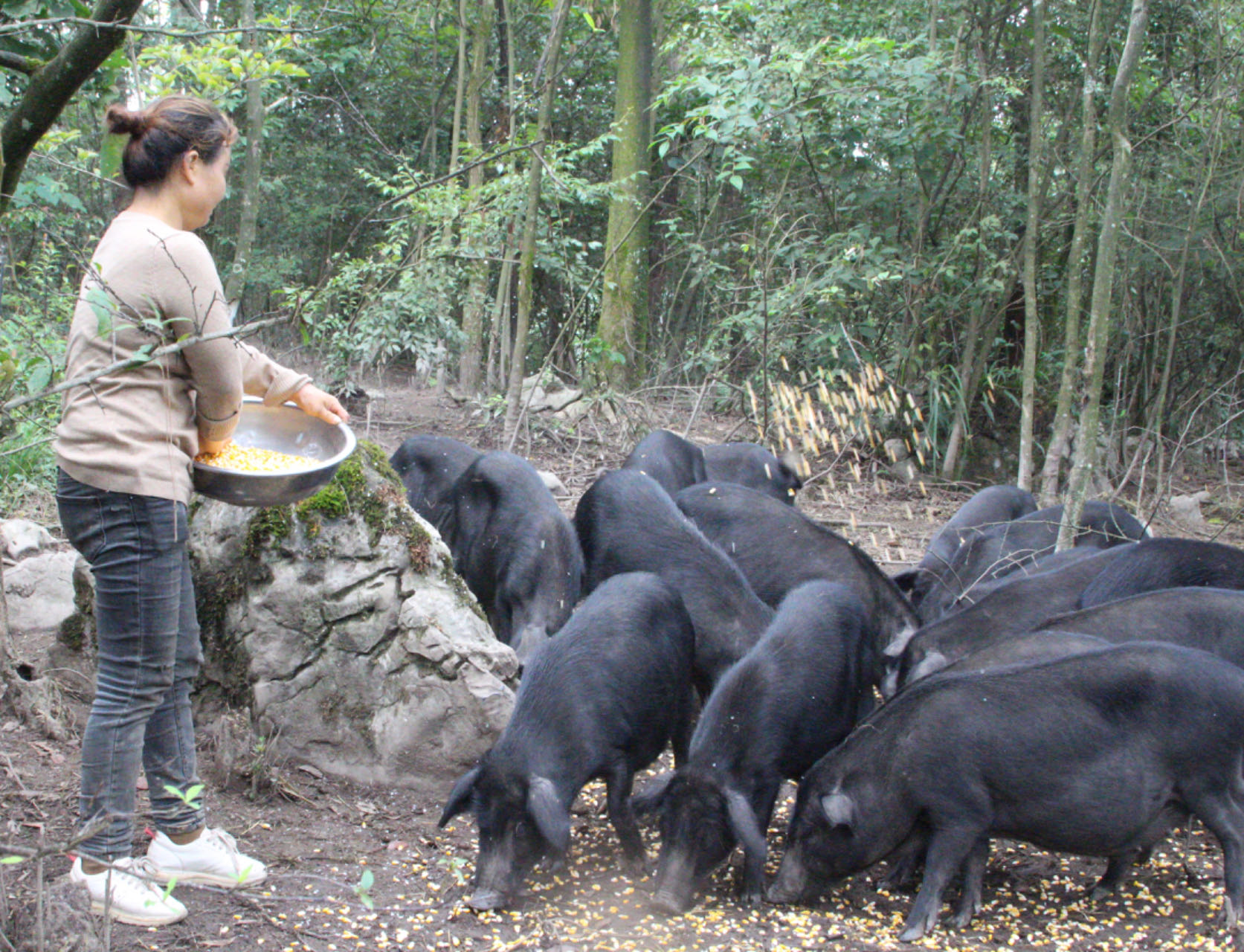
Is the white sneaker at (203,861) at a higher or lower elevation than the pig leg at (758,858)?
higher

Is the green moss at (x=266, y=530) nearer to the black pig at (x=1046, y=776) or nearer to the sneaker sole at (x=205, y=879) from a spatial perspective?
the sneaker sole at (x=205, y=879)

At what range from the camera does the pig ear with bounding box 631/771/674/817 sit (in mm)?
4176

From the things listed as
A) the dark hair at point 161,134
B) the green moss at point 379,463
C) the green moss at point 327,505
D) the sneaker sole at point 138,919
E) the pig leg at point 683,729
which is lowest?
the pig leg at point 683,729

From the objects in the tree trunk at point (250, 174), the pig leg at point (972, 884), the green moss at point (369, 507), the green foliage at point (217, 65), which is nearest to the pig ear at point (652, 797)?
the pig leg at point (972, 884)

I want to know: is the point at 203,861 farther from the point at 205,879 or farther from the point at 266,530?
the point at 266,530

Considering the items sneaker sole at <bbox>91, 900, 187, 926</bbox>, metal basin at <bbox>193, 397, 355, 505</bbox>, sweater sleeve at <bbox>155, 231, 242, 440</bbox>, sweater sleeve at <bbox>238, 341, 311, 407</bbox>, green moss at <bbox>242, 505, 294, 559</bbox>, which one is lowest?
sneaker sole at <bbox>91, 900, 187, 926</bbox>

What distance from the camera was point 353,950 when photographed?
3.33 meters

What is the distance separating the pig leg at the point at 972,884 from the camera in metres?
3.95

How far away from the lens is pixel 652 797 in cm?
417

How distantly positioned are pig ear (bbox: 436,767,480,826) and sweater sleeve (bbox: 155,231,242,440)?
5.21ft

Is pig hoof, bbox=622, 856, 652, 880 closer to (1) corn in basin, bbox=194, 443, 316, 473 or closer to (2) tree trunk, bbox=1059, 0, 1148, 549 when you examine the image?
(1) corn in basin, bbox=194, 443, 316, 473

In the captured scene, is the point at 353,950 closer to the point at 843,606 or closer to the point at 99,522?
the point at 99,522

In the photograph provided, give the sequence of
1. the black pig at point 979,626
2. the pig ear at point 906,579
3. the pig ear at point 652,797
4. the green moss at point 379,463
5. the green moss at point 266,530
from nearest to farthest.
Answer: the pig ear at point 652,797
the green moss at point 266,530
the green moss at point 379,463
the black pig at point 979,626
the pig ear at point 906,579

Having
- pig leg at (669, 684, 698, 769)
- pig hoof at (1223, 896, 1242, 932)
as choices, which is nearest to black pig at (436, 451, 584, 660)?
pig leg at (669, 684, 698, 769)
